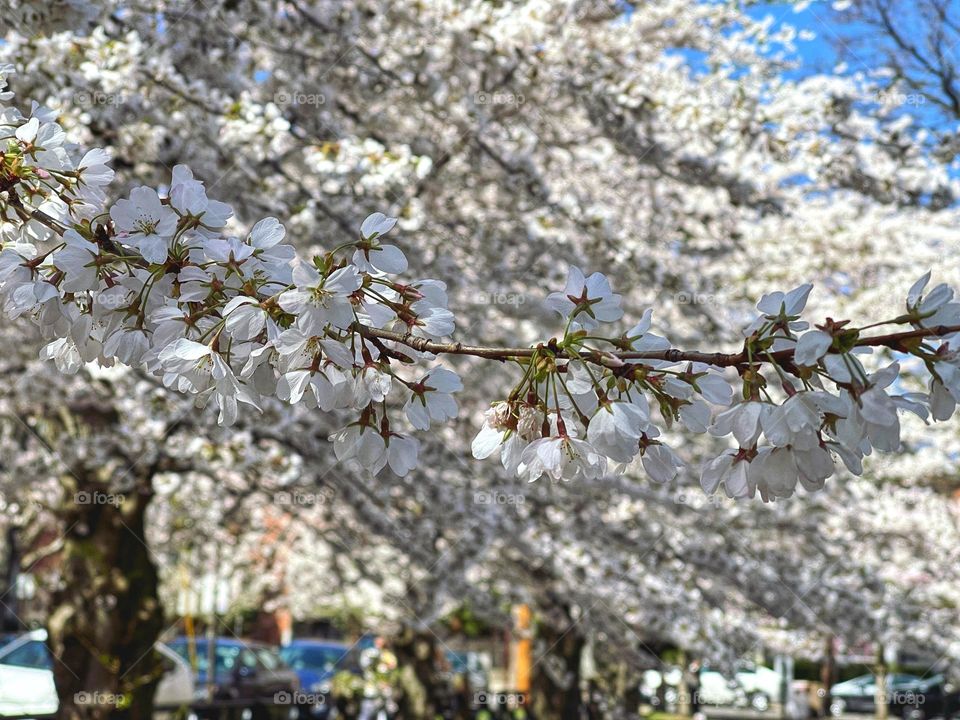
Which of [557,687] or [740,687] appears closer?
[740,687]

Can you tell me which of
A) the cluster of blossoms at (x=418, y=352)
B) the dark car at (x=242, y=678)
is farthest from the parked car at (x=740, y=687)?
the cluster of blossoms at (x=418, y=352)

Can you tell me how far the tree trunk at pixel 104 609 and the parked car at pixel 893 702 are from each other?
13.2 meters

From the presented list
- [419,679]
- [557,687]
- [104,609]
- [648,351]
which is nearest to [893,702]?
[557,687]

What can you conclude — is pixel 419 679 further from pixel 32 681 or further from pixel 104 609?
pixel 104 609

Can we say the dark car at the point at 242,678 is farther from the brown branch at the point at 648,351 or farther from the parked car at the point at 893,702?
the brown branch at the point at 648,351

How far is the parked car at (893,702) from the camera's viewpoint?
16.0 m

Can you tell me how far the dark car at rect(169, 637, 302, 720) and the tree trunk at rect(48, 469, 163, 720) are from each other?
→ 5.49 metres

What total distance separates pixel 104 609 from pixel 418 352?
Result: 5969mm

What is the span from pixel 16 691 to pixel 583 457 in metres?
9.81

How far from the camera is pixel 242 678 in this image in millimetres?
13086

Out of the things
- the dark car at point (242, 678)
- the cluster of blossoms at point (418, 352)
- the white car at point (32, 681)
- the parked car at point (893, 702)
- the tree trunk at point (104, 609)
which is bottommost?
the parked car at point (893, 702)

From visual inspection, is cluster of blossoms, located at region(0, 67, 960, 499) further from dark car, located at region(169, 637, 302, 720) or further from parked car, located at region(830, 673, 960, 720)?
parked car, located at region(830, 673, 960, 720)

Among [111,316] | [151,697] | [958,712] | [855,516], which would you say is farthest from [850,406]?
[958,712]

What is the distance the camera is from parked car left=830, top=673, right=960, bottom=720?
16.0 m
